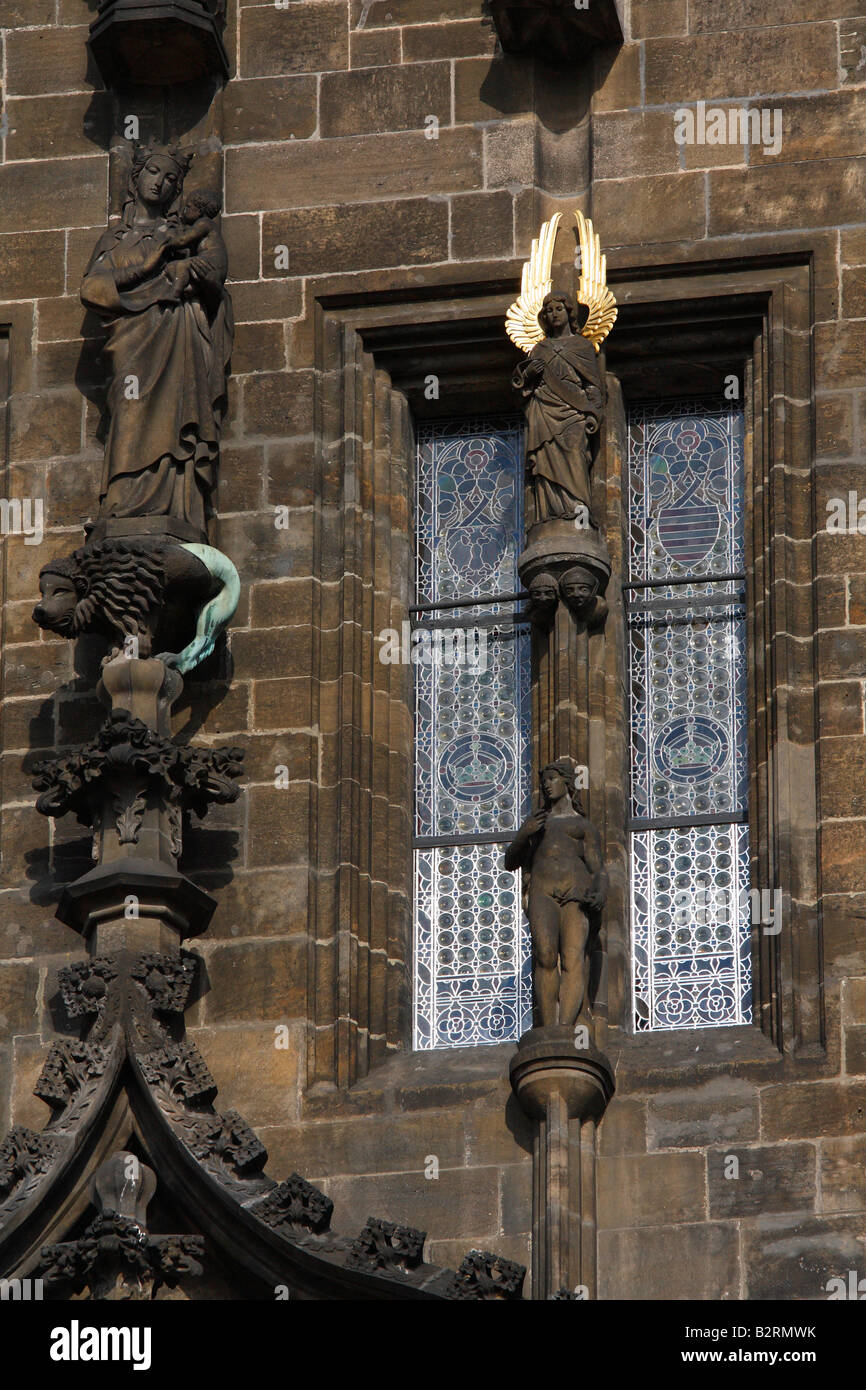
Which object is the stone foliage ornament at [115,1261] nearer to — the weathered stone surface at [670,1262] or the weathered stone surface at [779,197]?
the weathered stone surface at [670,1262]

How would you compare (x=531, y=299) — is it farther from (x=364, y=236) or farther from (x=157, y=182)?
(x=157, y=182)

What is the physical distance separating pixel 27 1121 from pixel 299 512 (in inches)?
109

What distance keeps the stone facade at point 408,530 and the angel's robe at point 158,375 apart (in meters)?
0.26

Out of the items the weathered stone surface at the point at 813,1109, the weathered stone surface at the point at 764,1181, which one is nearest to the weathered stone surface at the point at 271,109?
the weathered stone surface at the point at 813,1109

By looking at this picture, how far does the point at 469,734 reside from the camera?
854 inches

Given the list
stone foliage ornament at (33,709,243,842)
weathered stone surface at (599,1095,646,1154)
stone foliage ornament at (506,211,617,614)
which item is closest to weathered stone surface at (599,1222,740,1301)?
weathered stone surface at (599,1095,646,1154)

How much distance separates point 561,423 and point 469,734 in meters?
1.28

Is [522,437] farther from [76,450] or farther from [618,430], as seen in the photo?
[76,450]

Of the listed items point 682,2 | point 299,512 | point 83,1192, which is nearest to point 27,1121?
point 83,1192

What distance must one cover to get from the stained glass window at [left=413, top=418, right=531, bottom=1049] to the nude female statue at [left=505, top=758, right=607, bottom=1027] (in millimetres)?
574

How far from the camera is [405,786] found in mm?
21531

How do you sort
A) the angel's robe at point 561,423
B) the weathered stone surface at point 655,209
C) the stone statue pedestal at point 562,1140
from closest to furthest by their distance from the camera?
the stone statue pedestal at point 562,1140, the angel's robe at point 561,423, the weathered stone surface at point 655,209

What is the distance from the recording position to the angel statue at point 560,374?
70.6 feet

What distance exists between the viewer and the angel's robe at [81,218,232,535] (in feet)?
70.6
